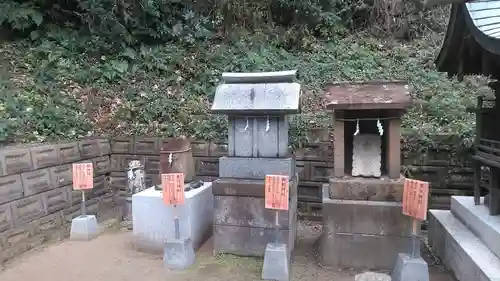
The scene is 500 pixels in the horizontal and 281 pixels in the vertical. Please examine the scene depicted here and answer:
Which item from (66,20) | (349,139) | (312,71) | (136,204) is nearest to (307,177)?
(349,139)

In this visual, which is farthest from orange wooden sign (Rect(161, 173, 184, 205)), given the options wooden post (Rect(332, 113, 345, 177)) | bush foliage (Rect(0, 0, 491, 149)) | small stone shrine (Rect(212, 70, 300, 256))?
bush foliage (Rect(0, 0, 491, 149))

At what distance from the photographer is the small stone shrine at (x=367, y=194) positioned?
455cm

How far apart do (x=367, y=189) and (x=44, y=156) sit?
4.93 m

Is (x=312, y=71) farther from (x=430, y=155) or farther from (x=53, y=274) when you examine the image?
(x=53, y=274)

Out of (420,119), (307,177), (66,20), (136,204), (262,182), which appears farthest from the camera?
(66,20)

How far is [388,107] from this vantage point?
446cm

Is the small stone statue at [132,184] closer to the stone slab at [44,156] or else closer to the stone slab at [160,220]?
the stone slab at [44,156]

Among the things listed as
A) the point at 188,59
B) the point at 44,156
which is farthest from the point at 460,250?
the point at 188,59

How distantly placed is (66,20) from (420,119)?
388 inches

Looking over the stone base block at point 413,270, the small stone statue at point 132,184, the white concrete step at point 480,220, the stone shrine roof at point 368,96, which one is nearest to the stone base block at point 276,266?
the stone base block at point 413,270

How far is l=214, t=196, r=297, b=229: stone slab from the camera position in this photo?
15.9ft

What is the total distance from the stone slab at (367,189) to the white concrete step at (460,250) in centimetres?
79

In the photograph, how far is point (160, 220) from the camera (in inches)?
205

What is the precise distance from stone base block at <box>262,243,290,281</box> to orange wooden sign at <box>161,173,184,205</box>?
137cm
